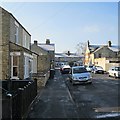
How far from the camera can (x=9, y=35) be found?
75.0 feet

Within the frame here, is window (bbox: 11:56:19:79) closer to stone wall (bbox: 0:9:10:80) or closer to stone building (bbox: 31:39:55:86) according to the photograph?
stone wall (bbox: 0:9:10:80)

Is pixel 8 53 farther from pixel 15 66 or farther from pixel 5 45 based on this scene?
pixel 15 66

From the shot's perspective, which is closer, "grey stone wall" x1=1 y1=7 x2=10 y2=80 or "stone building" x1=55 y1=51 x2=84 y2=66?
"grey stone wall" x1=1 y1=7 x2=10 y2=80

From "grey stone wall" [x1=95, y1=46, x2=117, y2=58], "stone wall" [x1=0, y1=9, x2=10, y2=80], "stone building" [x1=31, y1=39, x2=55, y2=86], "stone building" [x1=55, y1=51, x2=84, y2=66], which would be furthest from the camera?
"stone building" [x1=55, y1=51, x2=84, y2=66]

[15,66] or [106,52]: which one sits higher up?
[106,52]

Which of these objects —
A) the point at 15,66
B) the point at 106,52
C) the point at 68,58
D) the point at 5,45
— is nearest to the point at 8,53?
the point at 5,45

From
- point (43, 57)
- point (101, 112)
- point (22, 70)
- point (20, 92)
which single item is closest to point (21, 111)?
point (20, 92)

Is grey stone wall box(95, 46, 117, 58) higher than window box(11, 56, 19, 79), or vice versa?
grey stone wall box(95, 46, 117, 58)

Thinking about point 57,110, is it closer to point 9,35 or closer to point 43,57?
point 9,35

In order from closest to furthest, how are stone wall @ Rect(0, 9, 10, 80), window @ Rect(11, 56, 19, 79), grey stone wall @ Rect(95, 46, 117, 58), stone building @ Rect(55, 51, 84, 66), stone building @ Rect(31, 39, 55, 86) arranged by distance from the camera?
stone wall @ Rect(0, 9, 10, 80) < window @ Rect(11, 56, 19, 79) < stone building @ Rect(31, 39, 55, 86) < grey stone wall @ Rect(95, 46, 117, 58) < stone building @ Rect(55, 51, 84, 66)

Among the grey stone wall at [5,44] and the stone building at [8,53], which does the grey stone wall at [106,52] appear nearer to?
the stone building at [8,53]

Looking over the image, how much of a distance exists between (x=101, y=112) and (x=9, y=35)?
1317 cm

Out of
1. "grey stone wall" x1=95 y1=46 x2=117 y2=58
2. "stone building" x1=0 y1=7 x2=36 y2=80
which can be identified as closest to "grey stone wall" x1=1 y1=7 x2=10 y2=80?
"stone building" x1=0 y1=7 x2=36 y2=80

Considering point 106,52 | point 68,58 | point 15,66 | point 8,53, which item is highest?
point 106,52
